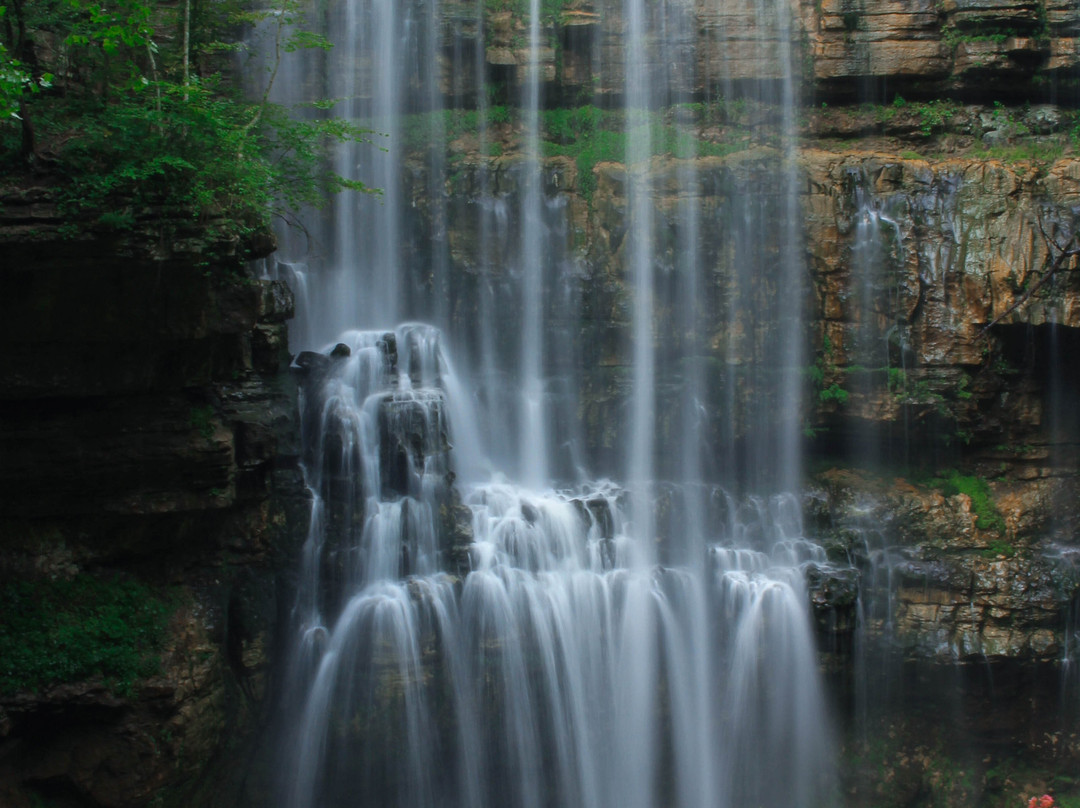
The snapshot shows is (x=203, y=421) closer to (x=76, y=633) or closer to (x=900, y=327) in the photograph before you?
(x=76, y=633)

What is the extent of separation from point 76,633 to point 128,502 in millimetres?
1524

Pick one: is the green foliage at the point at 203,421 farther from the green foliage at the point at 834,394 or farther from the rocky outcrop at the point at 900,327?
the green foliage at the point at 834,394

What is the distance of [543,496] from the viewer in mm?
13828

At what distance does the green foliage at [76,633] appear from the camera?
365 inches

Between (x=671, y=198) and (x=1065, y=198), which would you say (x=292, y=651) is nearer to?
(x=671, y=198)

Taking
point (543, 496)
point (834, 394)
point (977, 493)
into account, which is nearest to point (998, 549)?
point (977, 493)

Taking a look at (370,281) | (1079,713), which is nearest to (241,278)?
(370,281)

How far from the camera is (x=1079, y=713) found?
12852 mm

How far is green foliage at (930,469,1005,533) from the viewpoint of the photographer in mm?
13750

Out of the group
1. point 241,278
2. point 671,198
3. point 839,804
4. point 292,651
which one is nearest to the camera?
point 241,278

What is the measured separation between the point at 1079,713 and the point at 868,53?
38.7ft

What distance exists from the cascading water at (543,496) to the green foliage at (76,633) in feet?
6.30

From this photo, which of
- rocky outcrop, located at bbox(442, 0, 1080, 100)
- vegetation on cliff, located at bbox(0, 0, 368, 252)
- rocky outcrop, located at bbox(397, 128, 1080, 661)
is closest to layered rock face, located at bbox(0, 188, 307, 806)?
vegetation on cliff, located at bbox(0, 0, 368, 252)

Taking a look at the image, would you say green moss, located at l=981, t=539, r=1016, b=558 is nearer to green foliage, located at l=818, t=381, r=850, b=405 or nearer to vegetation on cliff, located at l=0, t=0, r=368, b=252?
green foliage, located at l=818, t=381, r=850, b=405
